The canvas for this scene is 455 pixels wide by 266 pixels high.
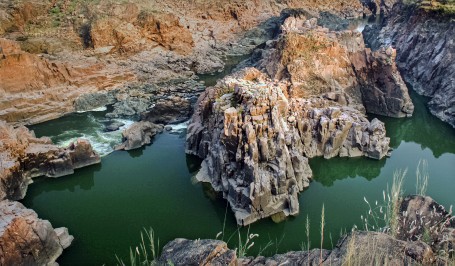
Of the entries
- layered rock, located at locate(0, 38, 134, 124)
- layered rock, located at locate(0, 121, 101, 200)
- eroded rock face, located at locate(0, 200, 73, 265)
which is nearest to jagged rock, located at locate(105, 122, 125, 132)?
layered rock, located at locate(0, 121, 101, 200)

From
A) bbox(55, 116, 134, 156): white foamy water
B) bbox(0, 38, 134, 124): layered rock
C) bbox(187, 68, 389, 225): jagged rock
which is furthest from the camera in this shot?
bbox(0, 38, 134, 124): layered rock

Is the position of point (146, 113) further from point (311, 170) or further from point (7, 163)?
point (311, 170)

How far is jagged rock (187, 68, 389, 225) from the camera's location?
22844 millimetres

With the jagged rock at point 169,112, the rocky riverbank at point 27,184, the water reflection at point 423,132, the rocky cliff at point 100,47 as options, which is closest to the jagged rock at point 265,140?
the jagged rock at point 169,112

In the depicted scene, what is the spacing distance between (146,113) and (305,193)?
1768 cm

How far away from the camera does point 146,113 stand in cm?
3638

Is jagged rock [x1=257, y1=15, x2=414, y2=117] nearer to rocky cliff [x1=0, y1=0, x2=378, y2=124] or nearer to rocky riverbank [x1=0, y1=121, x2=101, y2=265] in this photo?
rocky riverbank [x1=0, y1=121, x2=101, y2=265]

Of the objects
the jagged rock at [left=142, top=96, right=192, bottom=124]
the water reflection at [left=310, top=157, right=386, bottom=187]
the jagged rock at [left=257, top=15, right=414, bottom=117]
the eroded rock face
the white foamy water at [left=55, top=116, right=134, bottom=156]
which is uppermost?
the jagged rock at [left=257, top=15, right=414, bottom=117]

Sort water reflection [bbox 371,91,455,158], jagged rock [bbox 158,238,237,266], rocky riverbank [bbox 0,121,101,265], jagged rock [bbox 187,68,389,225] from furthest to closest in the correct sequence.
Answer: water reflection [bbox 371,91,455,158] < jagged rock [bbox 187,68,389,225] < rocky riverbank [bbox 0,121,101,265] < jagged rock [bbox 158,238,237,266]

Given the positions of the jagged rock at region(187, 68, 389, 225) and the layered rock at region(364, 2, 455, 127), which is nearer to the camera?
the jagged rock at region(187, 68, 389, 225)

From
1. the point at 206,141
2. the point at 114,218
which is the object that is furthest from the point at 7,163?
the point at 206,141

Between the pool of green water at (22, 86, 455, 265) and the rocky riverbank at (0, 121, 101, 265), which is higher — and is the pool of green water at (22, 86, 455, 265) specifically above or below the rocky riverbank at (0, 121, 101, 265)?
below

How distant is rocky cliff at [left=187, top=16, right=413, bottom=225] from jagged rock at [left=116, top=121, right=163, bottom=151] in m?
4.25

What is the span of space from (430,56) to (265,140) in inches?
1170
